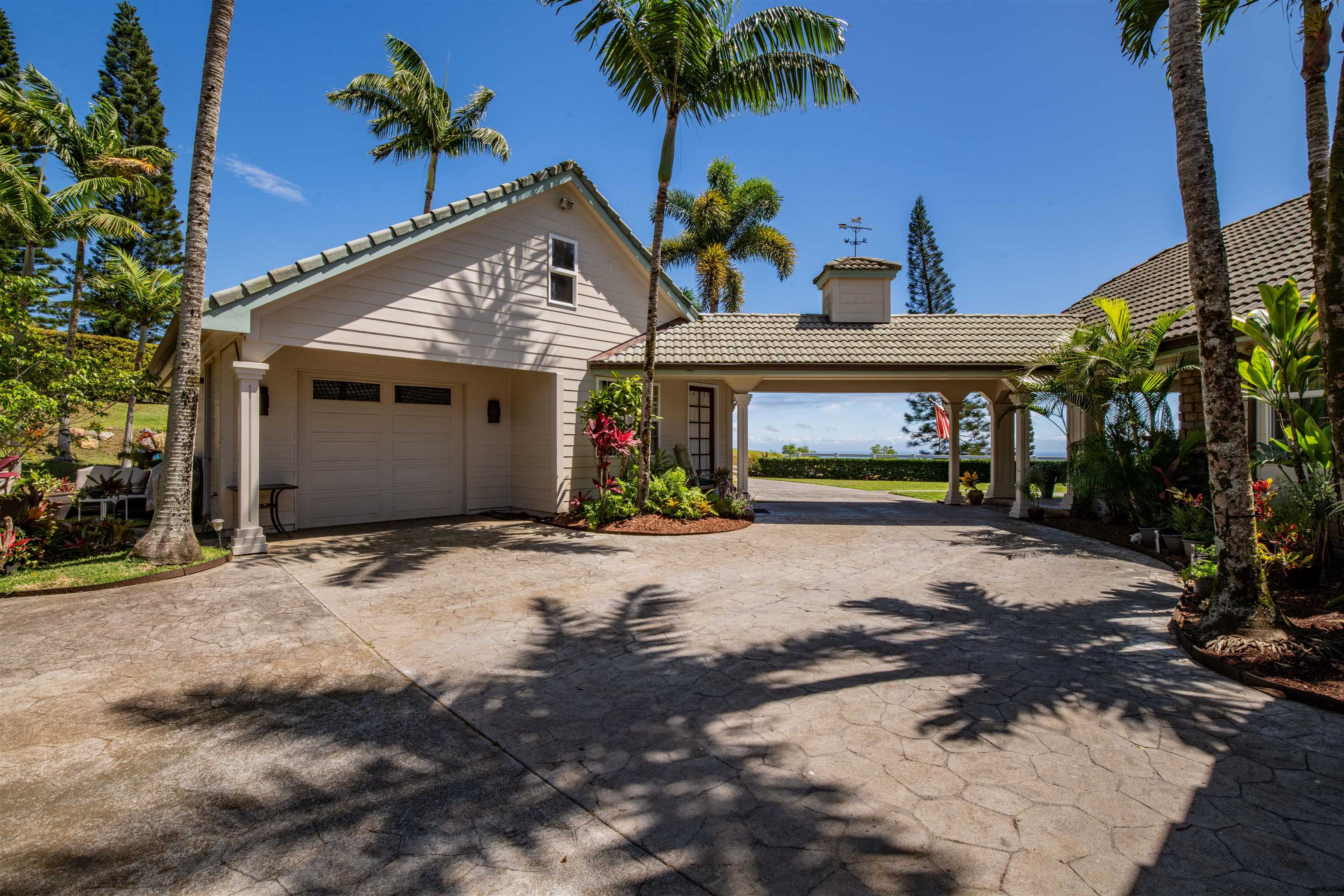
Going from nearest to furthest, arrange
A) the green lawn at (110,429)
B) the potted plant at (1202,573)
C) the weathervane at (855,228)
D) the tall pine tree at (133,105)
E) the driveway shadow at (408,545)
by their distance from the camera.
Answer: the potted plant at (1202,573) → the driveway shadow at (408,545) → the green lawn at (110,429) → the weathervane at (855,228) → the tall pine tree at (133,105)

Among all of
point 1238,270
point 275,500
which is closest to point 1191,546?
point 1238,270

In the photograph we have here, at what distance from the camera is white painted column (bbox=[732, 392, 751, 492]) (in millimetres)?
12445

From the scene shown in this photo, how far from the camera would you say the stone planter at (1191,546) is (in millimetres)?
6824

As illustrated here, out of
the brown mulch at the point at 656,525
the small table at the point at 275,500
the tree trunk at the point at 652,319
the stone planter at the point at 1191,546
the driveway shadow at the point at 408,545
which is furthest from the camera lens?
the brown mulch at the point at 656,525

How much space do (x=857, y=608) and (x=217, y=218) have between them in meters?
8.77

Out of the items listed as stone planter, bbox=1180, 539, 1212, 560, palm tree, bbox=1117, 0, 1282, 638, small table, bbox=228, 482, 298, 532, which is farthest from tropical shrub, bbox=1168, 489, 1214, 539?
small table, bbox=228, 482, 298, 532

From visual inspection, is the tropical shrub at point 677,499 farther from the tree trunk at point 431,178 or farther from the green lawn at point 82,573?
the tree trunk at point 431,178

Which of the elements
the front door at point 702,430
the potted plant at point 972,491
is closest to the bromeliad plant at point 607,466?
the front door at point 702,430

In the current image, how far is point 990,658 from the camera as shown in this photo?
4344mm

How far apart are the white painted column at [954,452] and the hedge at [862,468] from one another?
8.23m

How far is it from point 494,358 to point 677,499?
3.94 meters

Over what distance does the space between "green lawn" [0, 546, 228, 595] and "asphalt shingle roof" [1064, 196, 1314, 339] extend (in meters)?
12.4

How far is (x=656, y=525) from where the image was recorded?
10109mm

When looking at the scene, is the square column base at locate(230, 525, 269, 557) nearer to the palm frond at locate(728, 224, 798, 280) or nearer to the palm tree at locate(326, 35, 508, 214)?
the palm tree at locate(326, 35, 508, 214)
